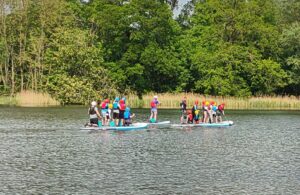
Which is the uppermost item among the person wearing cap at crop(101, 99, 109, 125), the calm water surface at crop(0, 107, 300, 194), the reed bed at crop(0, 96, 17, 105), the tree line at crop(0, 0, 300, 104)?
the tree line at crop(0, 0, 300, 104)

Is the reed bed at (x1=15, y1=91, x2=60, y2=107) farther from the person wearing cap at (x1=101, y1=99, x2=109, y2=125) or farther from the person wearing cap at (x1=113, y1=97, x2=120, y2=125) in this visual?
the person wearing cap at (x1=113, y1=97, x2=120, y2=125)

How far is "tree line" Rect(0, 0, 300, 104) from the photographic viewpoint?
85.6 meters

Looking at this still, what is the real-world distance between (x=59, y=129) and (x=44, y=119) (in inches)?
378

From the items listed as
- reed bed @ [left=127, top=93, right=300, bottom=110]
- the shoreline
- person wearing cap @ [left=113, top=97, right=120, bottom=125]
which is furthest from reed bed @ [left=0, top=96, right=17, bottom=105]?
person wearing cap @ [left=113, top=97, right=120, bottom=125]

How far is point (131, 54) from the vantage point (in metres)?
87.1

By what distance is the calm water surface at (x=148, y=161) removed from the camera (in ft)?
65.2

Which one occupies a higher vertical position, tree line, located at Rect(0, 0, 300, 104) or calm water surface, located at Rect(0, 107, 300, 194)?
tree line, located at Rect(0, 0, 300, 104)

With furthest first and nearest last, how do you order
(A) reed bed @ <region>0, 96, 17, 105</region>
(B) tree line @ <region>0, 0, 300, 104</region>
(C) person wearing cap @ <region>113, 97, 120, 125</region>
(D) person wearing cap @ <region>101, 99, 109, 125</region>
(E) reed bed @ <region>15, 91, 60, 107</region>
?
(B) tree line @ <region>0, 0, 300, 104</region> < (A) reed bed @ <region>0, 96, 17, 105</region> < (E) reed bed @ <region>15, 91, 60, 107</region> < (C) person wearing cap @ <region>113, 97, 120, 125</region> < (D) person wearing cap @ <region>101, 99, 109, 125</region>

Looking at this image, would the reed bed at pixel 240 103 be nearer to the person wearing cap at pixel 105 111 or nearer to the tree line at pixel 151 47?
the tree line at pixel 151 47

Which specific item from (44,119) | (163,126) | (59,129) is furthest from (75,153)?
(44,119)

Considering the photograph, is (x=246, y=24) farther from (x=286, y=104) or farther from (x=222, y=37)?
(x=286, y=104)

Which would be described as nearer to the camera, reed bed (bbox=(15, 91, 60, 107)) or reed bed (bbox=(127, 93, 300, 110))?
reed bed (bbox=(127, 93, 300, 110))

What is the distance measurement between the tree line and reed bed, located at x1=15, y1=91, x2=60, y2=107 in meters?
4.86

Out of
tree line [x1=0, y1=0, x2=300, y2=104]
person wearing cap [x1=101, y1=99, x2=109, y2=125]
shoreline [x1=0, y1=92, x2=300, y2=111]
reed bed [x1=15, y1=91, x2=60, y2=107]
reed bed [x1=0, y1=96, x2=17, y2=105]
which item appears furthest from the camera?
tree line [x1=0, y1=0, x2=300, y2=104]
